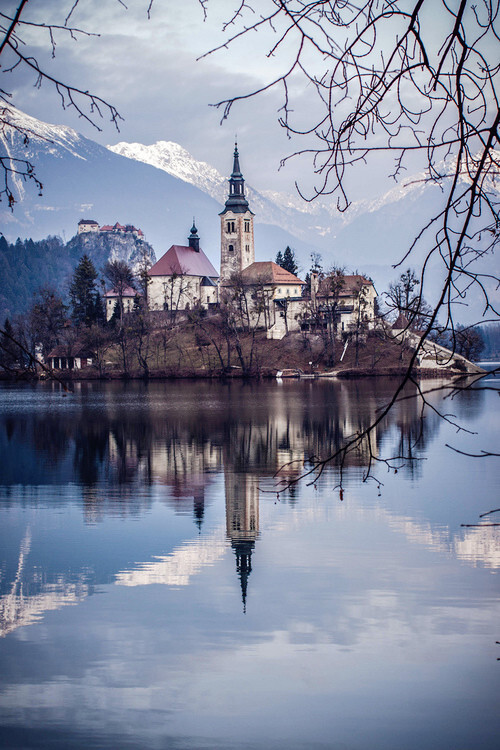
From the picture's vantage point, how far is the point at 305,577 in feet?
42.7

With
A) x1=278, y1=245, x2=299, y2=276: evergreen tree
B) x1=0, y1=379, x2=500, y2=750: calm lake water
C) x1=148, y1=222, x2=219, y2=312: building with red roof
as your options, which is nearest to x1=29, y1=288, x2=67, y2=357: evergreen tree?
x1=148, y1=222, x2=219, y2=312: building with red roof

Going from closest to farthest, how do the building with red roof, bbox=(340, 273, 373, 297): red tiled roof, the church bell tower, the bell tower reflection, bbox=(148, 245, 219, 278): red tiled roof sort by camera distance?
the bell tower reflection → bbox=(340, 273, 373, 297): red tiled roof → the building with red roof → bbox=(148, 245, 219, 278): red tiled roof → the church bell tower

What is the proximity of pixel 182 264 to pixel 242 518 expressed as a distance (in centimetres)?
11941

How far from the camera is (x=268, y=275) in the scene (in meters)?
119

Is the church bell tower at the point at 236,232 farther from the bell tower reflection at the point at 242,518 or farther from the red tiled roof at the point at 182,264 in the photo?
the bell tower reflection at the point at 242,518

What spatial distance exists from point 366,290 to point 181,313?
33960 millimetres

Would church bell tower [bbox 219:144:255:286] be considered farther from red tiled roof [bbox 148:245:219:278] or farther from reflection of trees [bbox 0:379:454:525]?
reflection of trees [bbox 0:379:454:525]

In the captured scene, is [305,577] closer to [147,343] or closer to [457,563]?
[457,563]

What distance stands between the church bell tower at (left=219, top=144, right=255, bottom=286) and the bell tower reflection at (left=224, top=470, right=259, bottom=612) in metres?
117

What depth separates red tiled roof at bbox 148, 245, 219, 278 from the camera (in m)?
134

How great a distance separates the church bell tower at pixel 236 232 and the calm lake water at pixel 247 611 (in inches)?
4604

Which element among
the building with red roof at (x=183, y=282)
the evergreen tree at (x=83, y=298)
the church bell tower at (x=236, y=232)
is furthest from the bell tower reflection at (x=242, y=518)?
the church bell tower at (x=236, y=232)

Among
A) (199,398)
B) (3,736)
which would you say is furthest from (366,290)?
(3,736)

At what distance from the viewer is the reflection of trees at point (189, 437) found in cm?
2427
